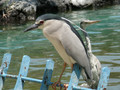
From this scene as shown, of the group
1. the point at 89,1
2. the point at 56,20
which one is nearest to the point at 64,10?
the point at 89,1

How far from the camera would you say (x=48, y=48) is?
10.6 metres

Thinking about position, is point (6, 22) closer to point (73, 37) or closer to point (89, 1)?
point (89, 1)

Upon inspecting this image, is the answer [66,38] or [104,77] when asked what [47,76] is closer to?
[66,38]

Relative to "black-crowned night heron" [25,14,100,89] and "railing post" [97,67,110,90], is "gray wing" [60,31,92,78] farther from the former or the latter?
"railing post" [97,67,110,90]

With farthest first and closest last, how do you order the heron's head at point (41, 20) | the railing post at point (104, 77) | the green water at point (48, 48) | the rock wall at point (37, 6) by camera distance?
the rock wall at point (37, 6) → the green water at point (48, 48) → the heron's head at point (41, 20) → the railing post at point (104, 77)

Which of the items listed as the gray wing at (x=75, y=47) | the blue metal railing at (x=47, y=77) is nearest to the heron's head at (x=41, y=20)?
the gray wing at (x=75, y=47)

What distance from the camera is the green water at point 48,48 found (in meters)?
7.46

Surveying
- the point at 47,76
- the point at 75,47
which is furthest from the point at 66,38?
the point at 47,76

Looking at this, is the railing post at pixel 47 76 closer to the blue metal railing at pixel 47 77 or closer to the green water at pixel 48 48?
the blue metal railing at pixel 47 77

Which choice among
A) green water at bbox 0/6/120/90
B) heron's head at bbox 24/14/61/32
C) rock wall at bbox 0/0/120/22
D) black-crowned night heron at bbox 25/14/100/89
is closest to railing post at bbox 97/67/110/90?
black-crowned night heron at bbox 25/14/100/89

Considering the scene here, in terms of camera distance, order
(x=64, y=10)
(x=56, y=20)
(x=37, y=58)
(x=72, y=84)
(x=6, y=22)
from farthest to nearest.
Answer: (x=64, y=10) → (x=6, y=22) → (x=37, y=58) → (x=56, y=20) → (x=72, y=84)

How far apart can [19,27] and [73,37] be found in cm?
1224

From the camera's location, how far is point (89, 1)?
→ 808 inches

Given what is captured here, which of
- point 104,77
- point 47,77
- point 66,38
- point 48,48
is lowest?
point 48,48
